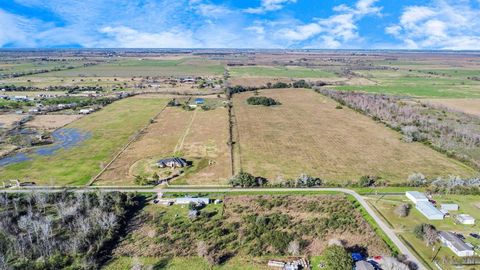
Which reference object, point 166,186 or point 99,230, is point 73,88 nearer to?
point 166,186

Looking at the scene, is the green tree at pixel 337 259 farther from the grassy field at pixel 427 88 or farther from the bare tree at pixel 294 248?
the grassy field at pixel 427 88

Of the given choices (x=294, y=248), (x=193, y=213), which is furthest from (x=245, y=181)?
(x=294, y=248)

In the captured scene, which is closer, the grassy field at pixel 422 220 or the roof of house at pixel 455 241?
the roof of house at pixel 455 241

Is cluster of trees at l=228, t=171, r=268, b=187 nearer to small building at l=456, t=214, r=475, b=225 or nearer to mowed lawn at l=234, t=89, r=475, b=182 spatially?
mowed lawn at l=234, t=89, r=475, b=182

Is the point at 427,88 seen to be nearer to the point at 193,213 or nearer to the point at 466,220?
the point at 466,220

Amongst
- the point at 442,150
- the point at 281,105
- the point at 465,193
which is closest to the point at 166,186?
the point at 465,193

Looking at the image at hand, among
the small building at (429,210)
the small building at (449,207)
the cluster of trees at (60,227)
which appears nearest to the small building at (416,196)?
the small building at (429,210)
